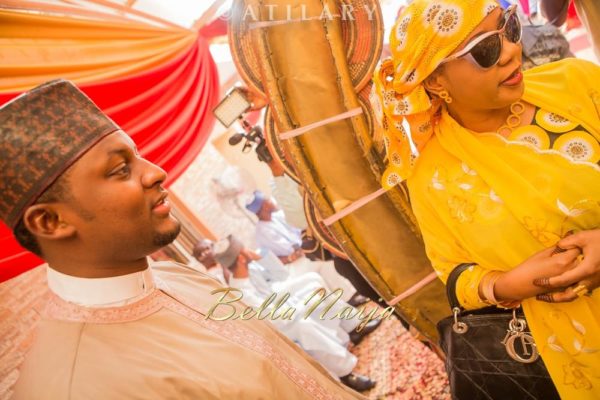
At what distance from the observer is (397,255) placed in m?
1.92

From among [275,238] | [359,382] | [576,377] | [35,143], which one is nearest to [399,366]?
[359,382]

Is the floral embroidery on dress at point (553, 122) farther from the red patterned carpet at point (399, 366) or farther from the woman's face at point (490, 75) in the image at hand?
the red patterned carpet at point (399, 366)

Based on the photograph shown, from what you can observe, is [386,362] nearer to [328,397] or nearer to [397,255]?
[397,255]

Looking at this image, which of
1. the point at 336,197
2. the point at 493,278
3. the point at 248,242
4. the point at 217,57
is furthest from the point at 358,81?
the point at 248,242

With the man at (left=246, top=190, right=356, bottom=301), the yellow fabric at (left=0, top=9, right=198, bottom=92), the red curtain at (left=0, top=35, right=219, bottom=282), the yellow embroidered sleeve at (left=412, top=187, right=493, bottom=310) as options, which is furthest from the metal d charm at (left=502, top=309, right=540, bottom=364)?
the man at (left=246, top=190, right=356, bottom=301)

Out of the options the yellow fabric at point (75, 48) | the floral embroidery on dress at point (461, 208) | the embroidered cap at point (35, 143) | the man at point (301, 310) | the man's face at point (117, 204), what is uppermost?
the yellow fabric at point (75, 48)

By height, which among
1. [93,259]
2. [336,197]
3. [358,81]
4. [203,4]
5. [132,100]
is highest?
[203,4]

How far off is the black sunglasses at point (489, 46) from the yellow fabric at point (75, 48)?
6.38 feet

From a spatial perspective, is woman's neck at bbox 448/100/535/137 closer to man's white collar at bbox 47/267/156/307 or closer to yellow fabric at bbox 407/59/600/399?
yellow fabric at bbox 407/59/600/399

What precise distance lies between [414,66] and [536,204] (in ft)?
1.78

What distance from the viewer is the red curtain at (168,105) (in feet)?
7.46

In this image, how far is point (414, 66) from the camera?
44.5 inches

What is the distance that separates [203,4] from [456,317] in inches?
106

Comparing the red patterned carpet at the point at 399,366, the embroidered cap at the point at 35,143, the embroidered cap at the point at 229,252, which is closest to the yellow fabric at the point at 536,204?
the embroidered cap at the point at 35,143
